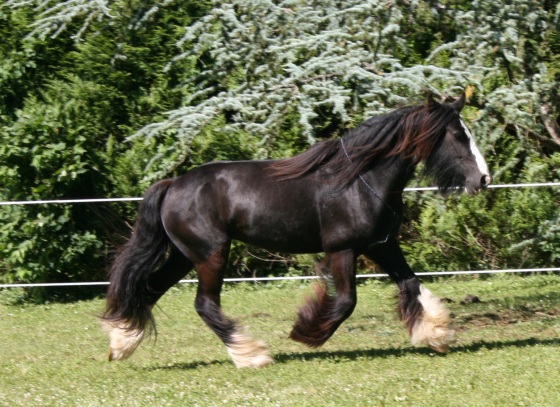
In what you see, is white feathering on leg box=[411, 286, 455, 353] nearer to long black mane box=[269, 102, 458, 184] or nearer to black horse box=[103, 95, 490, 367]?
black horse box=[103, 95, 490, 367]

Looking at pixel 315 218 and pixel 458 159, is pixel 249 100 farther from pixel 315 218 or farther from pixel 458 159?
pixel 458 159

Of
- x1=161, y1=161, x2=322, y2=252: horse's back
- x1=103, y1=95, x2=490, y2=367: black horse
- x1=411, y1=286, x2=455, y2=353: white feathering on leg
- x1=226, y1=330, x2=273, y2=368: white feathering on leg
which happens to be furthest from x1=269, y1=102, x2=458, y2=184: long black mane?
x1=226, y1=330, x2=273, y2=368: white feathering on leg

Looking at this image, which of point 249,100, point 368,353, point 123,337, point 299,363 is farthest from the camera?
point 249,100

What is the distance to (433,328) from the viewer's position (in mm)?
7590

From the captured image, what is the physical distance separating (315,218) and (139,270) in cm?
157

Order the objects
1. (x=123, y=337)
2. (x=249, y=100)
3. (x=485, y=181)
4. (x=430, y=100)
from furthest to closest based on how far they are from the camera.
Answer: (x=249, y=100)
(x=123, y=337)
(x=430, y=100)
(x=485, y=181)

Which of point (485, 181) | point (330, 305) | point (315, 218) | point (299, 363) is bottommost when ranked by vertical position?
point (299, 363)

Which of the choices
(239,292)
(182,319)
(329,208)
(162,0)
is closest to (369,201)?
(329,208)

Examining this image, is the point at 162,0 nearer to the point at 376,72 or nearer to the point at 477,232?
the point at 376,72

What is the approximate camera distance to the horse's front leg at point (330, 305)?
7.49 meters

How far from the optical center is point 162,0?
29.5 feet

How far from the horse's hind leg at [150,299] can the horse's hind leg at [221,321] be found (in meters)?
0.45

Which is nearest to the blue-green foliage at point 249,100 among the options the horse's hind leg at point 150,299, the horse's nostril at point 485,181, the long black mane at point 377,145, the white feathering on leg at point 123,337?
the long black mane at point 377,145

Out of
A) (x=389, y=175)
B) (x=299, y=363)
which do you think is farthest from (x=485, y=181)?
(x=299, y=363)
